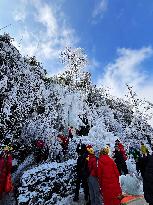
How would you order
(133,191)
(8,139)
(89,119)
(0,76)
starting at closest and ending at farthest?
(133,191)
(8,139)
(0,76)
(89,119)

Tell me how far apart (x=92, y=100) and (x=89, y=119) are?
5762mm

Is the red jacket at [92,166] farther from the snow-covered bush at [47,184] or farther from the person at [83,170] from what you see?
the snow-covered bush at [47,184]

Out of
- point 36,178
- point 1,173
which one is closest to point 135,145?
point 36,178

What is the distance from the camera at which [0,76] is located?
21.3m

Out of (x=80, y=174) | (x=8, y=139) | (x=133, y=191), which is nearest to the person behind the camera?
(x=80, y=174)

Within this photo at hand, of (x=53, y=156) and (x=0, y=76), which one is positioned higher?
(x=0, y=76)

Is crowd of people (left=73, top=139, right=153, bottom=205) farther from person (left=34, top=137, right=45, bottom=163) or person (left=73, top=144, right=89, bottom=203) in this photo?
person (left=34, top=137, right=45, bottom=163)

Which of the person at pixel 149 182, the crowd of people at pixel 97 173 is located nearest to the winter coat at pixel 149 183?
the person at pixel 149 182

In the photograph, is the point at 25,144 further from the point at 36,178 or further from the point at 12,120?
the point at 36,178

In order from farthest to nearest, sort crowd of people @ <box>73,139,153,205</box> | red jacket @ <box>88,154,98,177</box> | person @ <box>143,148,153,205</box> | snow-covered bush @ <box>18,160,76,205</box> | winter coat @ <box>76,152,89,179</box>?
1. snow-covered bush @ <box>18,160,76,205</box>
2. winter coat @ <box>76,152,89,179</box>
3. red jacket @ <box>88,154,98,177</box>
4. crowd of people @ <box>73,139,153,205</box>
5. person @ <box>143,148,153,205</box>

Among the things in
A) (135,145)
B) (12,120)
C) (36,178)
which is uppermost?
(135,145)

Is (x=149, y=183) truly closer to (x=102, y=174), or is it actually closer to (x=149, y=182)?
(x=149, y=182)

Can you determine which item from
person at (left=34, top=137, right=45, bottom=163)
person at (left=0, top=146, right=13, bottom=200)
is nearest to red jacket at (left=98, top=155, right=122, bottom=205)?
person at (left=0, top=146, right=13, bottom=200)

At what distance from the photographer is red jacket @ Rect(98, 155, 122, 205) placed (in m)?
8.96
